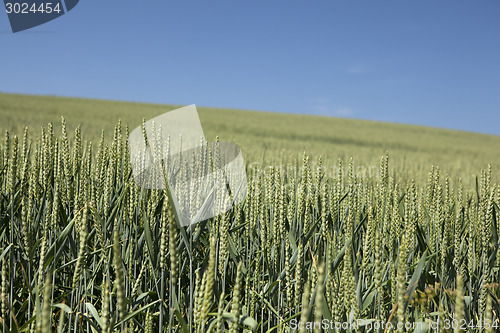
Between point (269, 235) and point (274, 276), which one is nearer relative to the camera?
point (274, 276)

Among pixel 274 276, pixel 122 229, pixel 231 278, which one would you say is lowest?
pixel 231 278

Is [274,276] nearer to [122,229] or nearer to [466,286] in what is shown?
[122,229]

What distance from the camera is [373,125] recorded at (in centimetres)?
3194

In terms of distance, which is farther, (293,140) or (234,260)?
(293,140)

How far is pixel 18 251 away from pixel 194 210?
3.10 ft

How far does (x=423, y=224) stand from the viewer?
1.95 metres

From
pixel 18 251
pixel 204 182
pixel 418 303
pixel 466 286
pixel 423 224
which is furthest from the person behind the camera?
pixel 423 224

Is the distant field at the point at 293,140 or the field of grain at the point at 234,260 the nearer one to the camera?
the field of grain at the point at 234,260

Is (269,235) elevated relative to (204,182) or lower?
lower

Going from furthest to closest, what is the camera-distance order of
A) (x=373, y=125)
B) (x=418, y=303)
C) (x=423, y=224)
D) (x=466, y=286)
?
(x=373, y=125) < (x=423, y=224) < (x=466, y=286) < (x=418, y=303)

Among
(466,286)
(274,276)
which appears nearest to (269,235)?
(274,276)

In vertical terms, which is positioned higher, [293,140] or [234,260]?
[293,140]

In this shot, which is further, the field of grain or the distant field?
the distant field

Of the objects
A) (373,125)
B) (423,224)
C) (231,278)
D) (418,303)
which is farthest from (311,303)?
(373,125)
